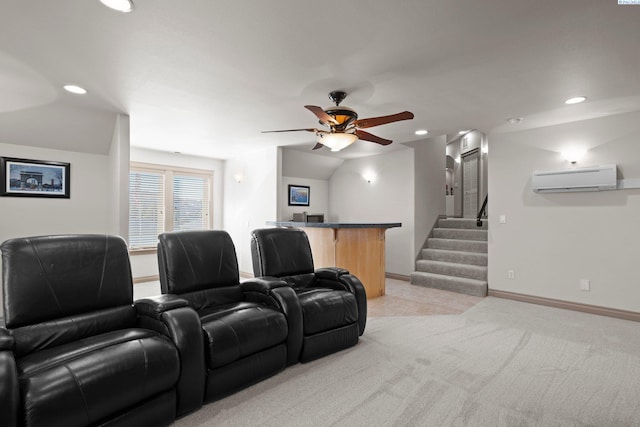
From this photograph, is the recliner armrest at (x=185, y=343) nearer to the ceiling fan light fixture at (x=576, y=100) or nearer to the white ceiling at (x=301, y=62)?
the white ceiling at (x=301, y=62)

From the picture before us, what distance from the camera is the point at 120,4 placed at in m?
1.94

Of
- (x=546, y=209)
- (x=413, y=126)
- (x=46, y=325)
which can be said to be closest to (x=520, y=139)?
(x=546, y=209)

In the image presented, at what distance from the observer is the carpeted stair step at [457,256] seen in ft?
18.2

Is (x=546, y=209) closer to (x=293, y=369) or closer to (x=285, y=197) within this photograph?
(x=293, y=369)

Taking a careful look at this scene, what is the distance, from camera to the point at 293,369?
2639 mm

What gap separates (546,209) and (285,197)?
4780 millimetres

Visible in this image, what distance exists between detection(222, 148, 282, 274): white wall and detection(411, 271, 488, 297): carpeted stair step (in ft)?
9.17

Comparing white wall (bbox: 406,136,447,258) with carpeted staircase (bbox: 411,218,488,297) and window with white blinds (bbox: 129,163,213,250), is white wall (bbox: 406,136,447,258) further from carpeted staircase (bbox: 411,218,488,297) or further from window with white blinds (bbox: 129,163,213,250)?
window with white blinds (bbox: 129,163,213,250)

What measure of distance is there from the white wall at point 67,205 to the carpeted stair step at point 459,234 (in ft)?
18.6

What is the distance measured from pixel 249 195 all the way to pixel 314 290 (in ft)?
12.7

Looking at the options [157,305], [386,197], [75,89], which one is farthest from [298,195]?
[157,305]

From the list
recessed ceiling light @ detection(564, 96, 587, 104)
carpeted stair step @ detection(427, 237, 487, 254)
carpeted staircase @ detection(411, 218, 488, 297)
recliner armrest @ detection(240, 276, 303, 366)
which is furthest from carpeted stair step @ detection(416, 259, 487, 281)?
recliner armrest @ detection(240, 276, 303, 366)

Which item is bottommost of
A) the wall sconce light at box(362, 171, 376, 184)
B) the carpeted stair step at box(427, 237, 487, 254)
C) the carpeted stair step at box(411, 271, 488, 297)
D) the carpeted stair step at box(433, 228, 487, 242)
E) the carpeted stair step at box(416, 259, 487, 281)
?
the carpeted stair step at box(411, 271, 488, 297)

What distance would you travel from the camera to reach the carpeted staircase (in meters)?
5.27
